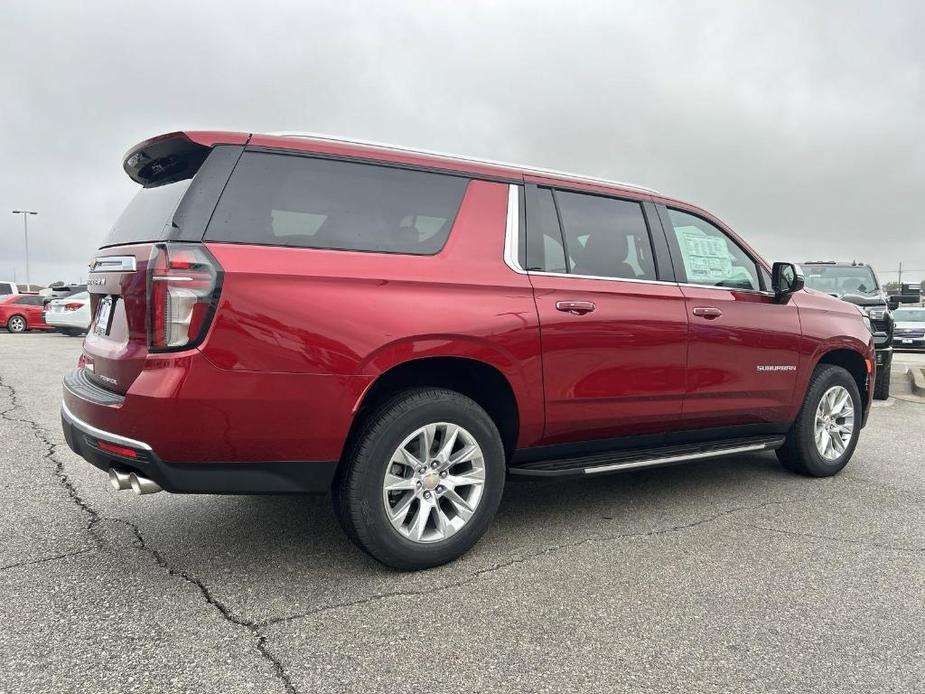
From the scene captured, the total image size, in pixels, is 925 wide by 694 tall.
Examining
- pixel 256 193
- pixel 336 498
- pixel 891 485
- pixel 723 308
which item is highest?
pixel 256 193

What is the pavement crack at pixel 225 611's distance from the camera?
223 cm

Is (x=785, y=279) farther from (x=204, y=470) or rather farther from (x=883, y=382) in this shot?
(x=883, y=382)

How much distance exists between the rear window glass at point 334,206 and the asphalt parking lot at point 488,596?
4.71ft

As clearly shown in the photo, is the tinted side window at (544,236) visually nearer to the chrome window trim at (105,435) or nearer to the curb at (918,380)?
the chrome window trim at (105,435)

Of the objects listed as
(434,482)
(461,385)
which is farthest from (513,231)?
(434,482)

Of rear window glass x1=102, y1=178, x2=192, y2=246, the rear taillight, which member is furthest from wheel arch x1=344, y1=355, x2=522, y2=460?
rear window glass x1=102, y1=178, x2=192, y2=246

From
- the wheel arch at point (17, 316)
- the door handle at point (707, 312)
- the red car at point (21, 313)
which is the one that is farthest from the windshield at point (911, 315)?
the wheel arch at point (17, 316)

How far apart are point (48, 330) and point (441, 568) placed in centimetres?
2491

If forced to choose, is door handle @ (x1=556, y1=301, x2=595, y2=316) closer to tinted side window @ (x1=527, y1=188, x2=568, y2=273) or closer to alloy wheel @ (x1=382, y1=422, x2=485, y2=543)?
tinted side window @ (x1=527, y1=188, x2=568, y2=273)

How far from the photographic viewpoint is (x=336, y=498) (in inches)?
118

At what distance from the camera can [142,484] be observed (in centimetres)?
272

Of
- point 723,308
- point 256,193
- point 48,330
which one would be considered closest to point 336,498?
point 256,193

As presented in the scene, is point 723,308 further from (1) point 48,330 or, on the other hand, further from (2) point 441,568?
(1) point 48,330

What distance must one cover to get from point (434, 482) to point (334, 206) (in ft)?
4.16
